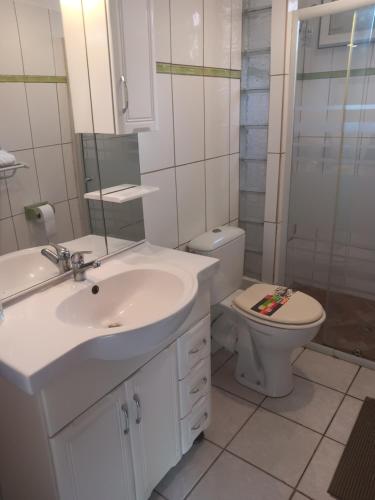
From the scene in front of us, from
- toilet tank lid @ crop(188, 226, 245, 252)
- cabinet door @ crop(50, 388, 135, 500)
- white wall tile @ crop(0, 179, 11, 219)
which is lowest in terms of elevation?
cabinet door @ crop(50, 388, 135, 500)

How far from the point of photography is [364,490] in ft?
4.95

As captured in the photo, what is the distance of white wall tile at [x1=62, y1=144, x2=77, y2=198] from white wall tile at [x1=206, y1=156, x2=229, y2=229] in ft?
2.80

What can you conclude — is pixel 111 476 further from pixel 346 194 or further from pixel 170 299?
pixel 346 194

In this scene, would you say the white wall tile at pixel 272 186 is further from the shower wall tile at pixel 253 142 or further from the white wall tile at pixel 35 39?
the white wall tile at pixel 35 39

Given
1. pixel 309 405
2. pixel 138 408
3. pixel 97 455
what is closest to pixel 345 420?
pixel 309 405

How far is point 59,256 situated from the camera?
1361 millimetres

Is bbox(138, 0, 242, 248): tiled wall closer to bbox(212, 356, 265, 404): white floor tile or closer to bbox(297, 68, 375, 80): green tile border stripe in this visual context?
bbox(297, 68, 375, 80): green tile border stripe

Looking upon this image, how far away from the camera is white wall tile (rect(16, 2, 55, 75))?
3.83ft

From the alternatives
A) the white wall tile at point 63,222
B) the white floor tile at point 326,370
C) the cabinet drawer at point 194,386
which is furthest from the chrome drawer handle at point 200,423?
the white wall tile at point 63,222

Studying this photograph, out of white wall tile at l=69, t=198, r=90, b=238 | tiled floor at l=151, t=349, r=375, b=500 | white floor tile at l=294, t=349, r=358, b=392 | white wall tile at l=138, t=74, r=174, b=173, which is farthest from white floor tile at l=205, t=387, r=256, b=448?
white wall tile at l=138, t=74, r=174, b=173

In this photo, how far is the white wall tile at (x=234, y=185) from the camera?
2.27 metres

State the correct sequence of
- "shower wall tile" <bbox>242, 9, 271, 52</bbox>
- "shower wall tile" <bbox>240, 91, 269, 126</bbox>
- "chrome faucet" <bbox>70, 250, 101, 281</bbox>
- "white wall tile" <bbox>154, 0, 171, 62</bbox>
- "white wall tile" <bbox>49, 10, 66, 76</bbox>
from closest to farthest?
"white wall tile" <bbox>49, 10, 66, 76</bbox>, "chrome faucet" <bbox>70, 250, 101, 281</bbox>, "white wall tile" <bbox>154, 0, 171, 62</bbox>, "shower wall tile" <bbox>242, 9, 271, 52</bbox>, "shower wall tile" <bbox>240, 91, 269, 126</bbox>

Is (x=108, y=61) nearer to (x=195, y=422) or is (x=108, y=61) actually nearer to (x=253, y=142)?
(x=253, y=142)

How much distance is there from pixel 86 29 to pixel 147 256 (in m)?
0.84
